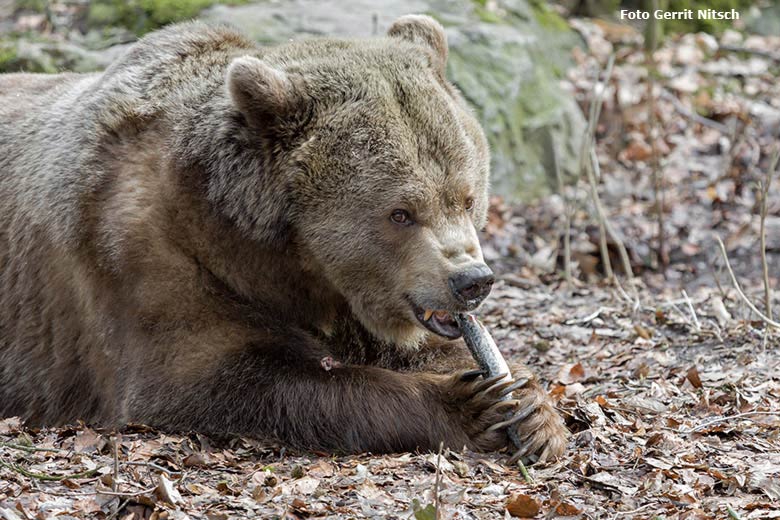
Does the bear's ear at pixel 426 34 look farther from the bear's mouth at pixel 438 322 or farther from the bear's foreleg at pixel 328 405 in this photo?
A: the bear's foreleg at pixel 328 405

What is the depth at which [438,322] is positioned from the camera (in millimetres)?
5863

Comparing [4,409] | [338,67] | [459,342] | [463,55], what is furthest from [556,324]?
[463,55]

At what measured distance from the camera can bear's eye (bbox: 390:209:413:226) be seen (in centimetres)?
575

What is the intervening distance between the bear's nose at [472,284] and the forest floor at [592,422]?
2.81 ft

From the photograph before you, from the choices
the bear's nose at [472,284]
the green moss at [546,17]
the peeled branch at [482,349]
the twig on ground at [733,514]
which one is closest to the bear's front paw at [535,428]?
the peeled branch at [482,349]

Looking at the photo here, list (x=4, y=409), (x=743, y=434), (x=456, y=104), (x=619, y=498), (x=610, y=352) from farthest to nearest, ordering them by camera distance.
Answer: (x=610, y=352) → (x=4, y=409) → (x=456, y=104) → (x=743, y=434) → (x=619, y=498)

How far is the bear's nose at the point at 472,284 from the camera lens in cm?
538

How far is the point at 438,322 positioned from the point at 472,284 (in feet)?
1.81

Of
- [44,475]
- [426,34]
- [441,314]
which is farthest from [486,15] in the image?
[44,475]

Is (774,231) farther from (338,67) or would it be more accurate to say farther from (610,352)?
(338,67)

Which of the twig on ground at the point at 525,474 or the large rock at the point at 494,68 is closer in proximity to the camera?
the twig on ground at the point at 525,474

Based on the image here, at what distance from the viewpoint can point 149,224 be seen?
599 cm

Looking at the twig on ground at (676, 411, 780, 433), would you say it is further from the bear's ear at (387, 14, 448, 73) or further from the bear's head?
the bear's ear at (387, 14, 448, 73)

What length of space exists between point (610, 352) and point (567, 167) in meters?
5.99
